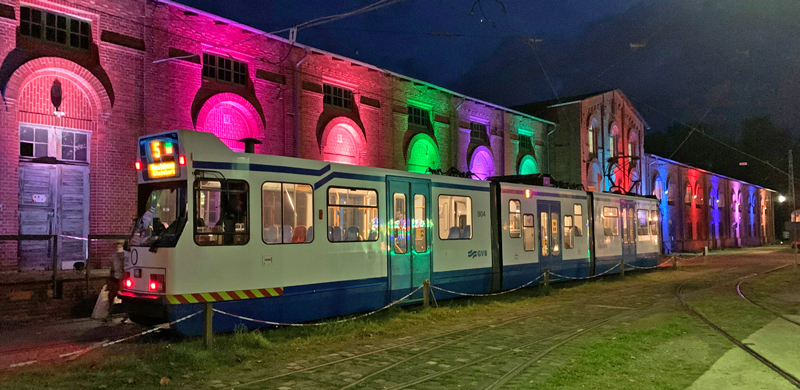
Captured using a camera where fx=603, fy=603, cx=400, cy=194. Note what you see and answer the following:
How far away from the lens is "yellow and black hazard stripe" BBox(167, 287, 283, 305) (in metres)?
8.73

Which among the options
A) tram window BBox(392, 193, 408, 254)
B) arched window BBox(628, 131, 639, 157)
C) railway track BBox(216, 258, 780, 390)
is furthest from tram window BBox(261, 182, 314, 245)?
arched window BBox(628, 131, 639, 157)

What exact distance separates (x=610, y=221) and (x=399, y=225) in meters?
11.5

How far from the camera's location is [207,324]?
8.53 metres

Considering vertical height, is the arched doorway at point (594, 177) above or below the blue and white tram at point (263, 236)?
above

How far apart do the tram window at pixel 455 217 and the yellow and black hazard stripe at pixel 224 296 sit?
4.83 metres

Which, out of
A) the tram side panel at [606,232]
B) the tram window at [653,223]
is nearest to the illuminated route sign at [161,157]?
the tram side panel at [606,232]

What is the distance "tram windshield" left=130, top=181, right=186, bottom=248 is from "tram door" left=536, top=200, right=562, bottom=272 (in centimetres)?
1071

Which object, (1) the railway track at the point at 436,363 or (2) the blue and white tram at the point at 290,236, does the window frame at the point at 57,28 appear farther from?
(1) the railway track at the point at 436,363

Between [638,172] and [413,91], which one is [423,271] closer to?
[413,91]

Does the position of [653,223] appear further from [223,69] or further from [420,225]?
[223,69]

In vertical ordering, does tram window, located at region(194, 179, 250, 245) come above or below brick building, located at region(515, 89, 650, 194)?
below

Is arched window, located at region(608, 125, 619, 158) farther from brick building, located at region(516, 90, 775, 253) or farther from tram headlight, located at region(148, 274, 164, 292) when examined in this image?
tram headlight, located at region(148, 274, 164, 292)

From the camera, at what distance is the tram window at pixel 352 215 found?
1098 cm

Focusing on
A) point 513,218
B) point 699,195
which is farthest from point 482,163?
point 699,195
